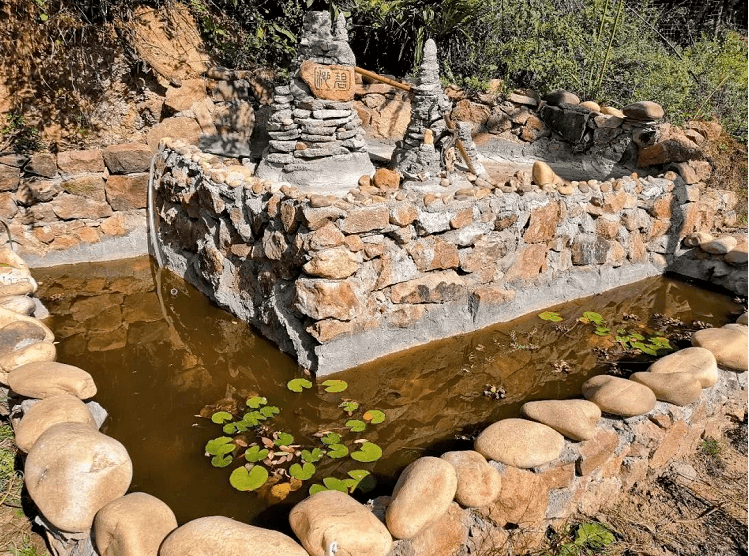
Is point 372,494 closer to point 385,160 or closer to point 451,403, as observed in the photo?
point 451,403

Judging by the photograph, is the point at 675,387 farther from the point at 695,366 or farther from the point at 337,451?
the point at 337,451

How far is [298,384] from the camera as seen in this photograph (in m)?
4.16

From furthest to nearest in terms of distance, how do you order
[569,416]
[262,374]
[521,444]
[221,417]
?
[262,374] < [221,417] < [569,416] < [521,444]

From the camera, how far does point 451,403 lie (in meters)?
4.13

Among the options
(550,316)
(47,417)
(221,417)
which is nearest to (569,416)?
(221,417)

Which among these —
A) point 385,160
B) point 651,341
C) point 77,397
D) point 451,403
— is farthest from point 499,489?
point 385,160

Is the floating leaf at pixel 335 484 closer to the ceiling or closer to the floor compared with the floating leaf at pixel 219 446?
closer to the ceiling

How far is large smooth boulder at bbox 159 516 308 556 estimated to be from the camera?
2.33 meters

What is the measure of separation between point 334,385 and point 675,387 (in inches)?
84.2

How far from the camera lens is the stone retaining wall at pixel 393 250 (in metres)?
4.23

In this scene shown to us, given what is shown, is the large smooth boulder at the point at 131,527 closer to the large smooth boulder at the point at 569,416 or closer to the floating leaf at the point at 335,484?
the floating leaf at the point at 335,484

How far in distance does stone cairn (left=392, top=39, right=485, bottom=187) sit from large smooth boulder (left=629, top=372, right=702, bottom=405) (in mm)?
2824

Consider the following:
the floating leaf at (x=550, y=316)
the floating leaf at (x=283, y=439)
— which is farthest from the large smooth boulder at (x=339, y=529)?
the floating leaf at (x=550, y=316)

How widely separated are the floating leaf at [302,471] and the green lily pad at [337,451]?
0.15m
